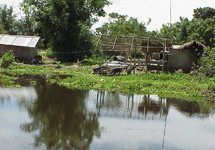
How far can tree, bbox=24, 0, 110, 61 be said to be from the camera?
30.6 m

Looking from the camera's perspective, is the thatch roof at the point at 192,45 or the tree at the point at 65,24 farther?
the tree at the point at 65,24

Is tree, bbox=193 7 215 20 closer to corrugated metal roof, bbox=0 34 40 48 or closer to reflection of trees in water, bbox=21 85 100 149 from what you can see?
corrugated metal roof, bbox=0 34 40 48

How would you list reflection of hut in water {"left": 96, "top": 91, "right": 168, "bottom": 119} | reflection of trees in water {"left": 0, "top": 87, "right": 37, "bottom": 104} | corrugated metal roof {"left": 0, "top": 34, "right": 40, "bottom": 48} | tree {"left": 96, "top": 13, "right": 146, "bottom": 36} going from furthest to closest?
tree {"left": 96, "top": 13, "right": 146, "bottom": 36} → corrugated metal roof {"left": 0, "top": 34, "right": 40, "bottom": 48} → reflection of trees in water {"left": 0, "top": 87, "right": 37, "bottom": 104} → reflection of hut in water {"left": 96, "top": 91, "right": 168, "bottom": 119}

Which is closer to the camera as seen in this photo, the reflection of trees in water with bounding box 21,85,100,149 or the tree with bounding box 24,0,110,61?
the reflection of trees in water with bounding box 21,85,100,149

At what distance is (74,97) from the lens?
1398 cm

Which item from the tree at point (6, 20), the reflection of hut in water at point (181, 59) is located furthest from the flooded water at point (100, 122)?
the tree at point (6, 20)

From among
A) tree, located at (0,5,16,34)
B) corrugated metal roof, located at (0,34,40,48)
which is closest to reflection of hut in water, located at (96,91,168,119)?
corrugated metal roof, located at (0,34,40,48)

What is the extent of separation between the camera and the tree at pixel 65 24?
1203 inches

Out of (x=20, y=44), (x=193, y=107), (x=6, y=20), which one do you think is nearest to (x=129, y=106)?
(x=193, y=107)

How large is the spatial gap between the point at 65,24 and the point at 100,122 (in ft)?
73.1

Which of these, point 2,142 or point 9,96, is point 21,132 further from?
point 9,96

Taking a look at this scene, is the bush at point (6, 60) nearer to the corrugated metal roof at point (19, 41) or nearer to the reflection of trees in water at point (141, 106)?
the corrugated metal roof at point (19, 41)

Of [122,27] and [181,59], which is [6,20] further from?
[181,59]

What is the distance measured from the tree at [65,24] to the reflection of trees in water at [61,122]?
17925 millimetres
